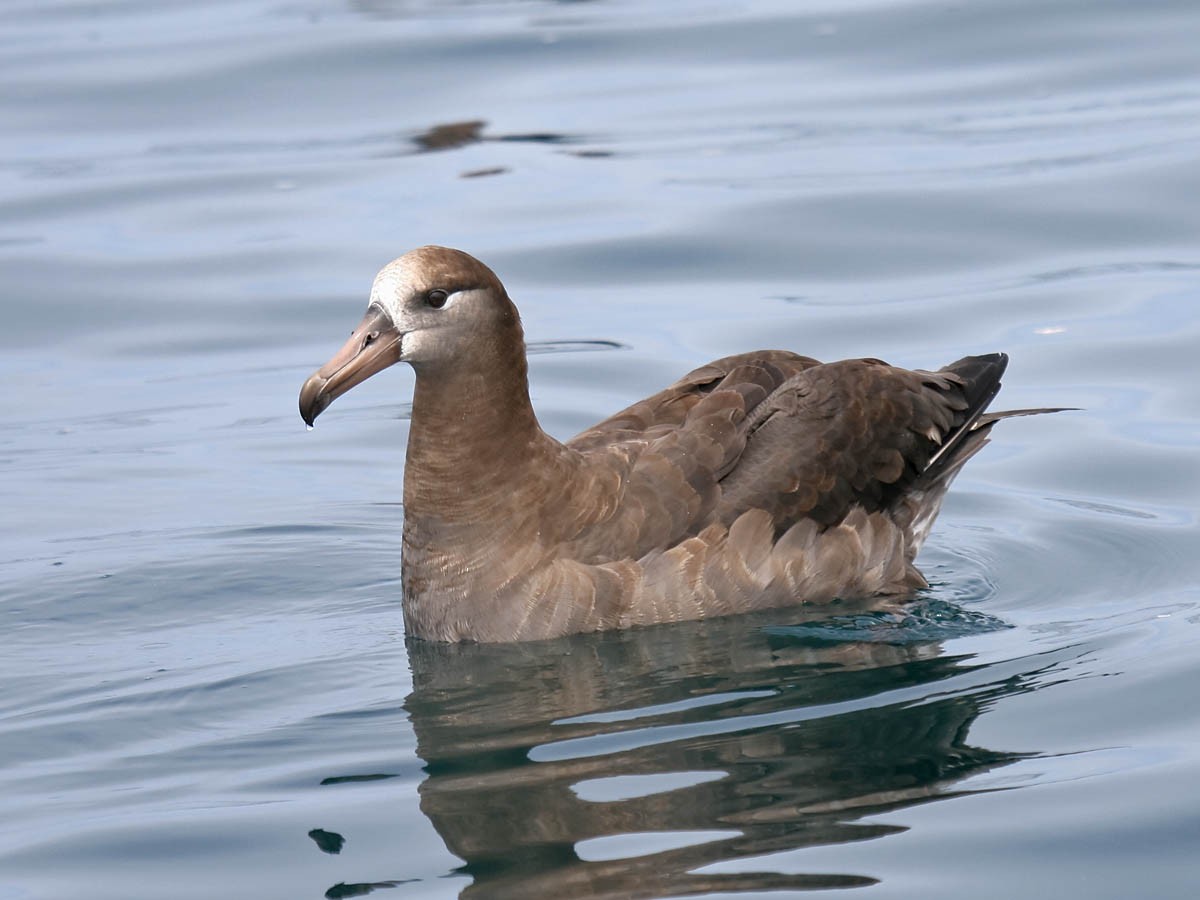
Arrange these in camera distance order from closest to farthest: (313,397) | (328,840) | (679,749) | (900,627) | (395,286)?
1. (328,840)
2. (679,749)
3. (313,397)
4. (395,286)
5. (900,627)

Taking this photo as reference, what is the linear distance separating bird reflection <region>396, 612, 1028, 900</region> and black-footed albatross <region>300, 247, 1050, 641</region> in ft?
0.60

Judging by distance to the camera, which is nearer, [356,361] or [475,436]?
[356,361]

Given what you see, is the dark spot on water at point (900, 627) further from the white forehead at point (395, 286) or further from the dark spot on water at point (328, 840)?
the dark spot on water at point (328, 840)

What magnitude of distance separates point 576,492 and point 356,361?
113 cm

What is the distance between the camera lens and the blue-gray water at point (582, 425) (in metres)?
6.69

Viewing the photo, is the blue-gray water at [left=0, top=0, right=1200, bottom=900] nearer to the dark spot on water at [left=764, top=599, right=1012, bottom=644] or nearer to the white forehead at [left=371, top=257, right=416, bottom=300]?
the dark spot on water at [left=764, top=599, right=1012, bottom=644]

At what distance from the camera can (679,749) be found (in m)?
7.21

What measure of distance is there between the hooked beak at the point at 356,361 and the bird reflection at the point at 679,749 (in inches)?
47.7

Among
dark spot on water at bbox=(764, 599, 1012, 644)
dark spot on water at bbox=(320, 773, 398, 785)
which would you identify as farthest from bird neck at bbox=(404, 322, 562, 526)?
dark spot on water at bbox=(320, 773, 398, 785)

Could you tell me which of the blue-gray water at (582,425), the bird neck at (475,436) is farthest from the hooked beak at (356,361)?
the blue-gray water at (582,425)

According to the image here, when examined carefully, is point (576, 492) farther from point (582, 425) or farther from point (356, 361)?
point (582, 425)

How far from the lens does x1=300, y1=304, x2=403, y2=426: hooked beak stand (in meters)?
8.14

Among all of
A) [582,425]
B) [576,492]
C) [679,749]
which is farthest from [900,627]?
[582,425]

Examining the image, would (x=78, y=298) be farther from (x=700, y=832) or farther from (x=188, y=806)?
(x=700, y=832)
